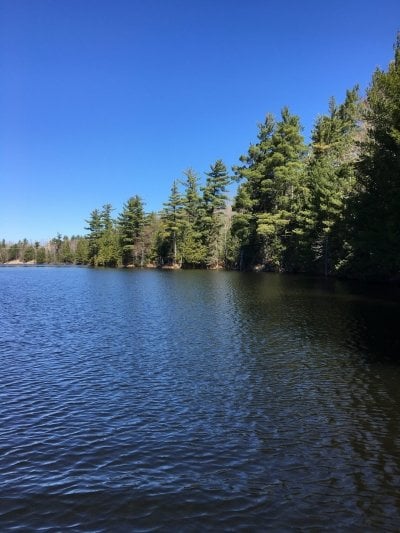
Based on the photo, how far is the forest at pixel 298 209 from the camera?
141ft

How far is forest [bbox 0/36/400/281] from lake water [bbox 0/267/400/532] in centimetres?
2416

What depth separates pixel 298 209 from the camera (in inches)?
3285

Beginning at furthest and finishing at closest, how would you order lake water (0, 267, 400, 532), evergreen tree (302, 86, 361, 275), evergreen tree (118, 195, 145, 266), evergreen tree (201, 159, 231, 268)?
evergreen tree (118, 195, 145, 266)
evergreen tree (201, 159, 231, 268)
evergreen tree (302, 86, 361, 275)
lake water (0, 267, 400, 532)

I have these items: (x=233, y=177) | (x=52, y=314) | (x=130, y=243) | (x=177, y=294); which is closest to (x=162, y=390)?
(x=52, y=314)

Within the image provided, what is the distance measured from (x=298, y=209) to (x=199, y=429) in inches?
2975

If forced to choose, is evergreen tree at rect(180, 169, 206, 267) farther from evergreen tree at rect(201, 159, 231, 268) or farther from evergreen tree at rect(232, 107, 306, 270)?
evergreen tree at rect(232, 107, 306, 270)

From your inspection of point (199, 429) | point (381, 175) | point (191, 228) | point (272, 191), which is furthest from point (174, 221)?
point (199, 429)

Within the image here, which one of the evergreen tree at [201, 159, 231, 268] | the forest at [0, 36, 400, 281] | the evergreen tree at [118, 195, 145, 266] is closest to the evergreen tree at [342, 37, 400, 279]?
the forest at [0, 36, 400, 281]

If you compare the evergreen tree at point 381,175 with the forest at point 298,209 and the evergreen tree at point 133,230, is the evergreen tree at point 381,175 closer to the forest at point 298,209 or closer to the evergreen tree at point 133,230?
the forest at point 298,209

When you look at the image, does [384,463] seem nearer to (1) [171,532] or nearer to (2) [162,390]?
(1) [171,532]

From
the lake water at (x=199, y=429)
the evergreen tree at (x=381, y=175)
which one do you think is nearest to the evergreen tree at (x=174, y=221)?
the evergreen tree at (x=381, y=175)

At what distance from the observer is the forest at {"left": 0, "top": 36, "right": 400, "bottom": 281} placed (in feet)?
141

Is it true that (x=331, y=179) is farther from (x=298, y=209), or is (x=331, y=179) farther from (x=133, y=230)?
(x=133, y=230)

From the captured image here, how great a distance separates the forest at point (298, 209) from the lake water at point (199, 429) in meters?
24.2
